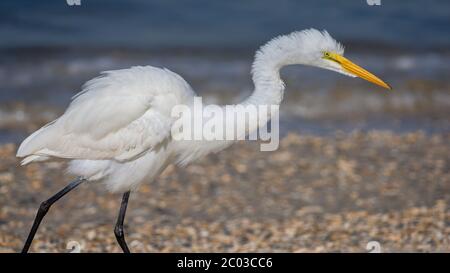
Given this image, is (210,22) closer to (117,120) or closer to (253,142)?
(253,142)

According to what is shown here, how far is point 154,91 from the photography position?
395cm

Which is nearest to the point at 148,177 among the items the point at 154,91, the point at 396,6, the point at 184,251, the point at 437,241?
the point at 154,91

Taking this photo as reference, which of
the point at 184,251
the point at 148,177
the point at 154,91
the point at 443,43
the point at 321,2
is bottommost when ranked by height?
the point at 184,251

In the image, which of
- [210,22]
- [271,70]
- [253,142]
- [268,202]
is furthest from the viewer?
[210,22]

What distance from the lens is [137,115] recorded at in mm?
3945

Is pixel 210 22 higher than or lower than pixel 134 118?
higher

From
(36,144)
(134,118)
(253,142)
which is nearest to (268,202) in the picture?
(253,142)

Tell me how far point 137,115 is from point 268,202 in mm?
2327

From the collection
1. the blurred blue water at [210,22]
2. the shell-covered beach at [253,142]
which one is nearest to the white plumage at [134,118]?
the shell-covered beach at [253,142]

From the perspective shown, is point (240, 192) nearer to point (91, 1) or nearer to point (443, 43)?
point (443, 43)

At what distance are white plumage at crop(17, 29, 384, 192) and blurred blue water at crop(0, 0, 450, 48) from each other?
781 cm

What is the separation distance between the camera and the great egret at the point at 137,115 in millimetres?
3881

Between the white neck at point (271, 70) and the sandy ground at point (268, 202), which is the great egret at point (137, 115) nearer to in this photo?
the white neck at point (271, 70)

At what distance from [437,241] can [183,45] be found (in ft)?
24.2
